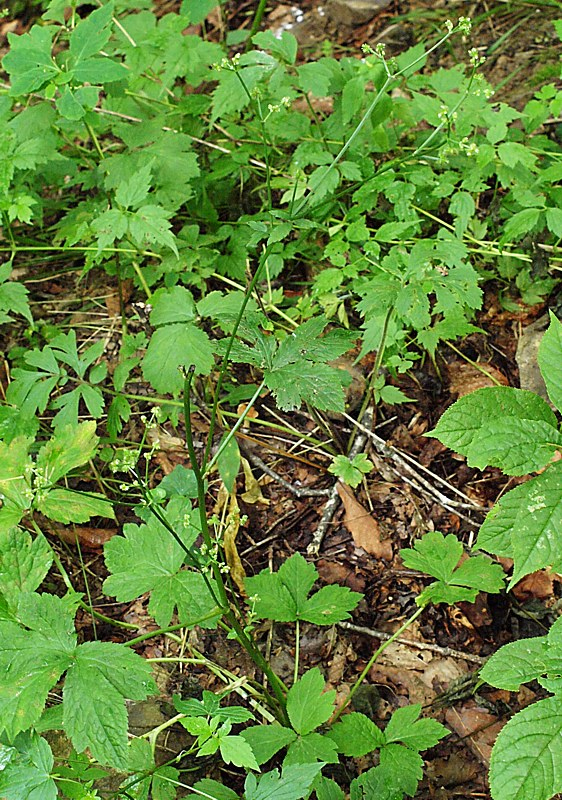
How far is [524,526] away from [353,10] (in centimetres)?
368

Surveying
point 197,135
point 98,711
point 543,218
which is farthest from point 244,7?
point 98,711

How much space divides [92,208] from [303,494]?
1.59 m

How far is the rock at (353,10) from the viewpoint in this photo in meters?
4.13

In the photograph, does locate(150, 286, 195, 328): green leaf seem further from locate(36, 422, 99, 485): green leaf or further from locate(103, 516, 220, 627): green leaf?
locate(103, 516, 220, 627): green leaf

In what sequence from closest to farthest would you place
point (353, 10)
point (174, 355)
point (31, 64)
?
point (174, 355)
point (31, 64)
point (353, 10)

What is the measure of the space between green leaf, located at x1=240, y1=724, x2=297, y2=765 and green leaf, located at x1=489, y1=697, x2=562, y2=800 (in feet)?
1.83

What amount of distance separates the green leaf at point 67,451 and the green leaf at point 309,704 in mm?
872

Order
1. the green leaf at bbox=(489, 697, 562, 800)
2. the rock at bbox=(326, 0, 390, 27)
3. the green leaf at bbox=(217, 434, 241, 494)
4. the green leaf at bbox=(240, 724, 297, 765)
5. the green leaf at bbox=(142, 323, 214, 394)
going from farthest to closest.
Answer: the rock at bbox=(326, 0, 390, 27), the green leaf at bbox=(217, 434, 241, 494), the green leaf at bbox=(142, 323, 214, 394), the green leaf at bbox=(240, 724, 297, 765), the green leaf at bbox=(489, 697, 562, 800)

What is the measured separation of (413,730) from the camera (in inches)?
72.8

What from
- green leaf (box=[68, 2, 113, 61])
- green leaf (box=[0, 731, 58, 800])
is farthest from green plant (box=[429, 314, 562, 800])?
green leaf (box=[68, 2, 113, 61])

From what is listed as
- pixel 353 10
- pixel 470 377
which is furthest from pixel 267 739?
pixel 353 10

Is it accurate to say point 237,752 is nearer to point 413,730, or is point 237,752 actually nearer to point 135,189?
point 413,730

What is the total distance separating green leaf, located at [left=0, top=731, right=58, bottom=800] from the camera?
4.93 feet

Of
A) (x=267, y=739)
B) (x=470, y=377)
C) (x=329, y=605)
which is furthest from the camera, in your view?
(x=470, y=377)
